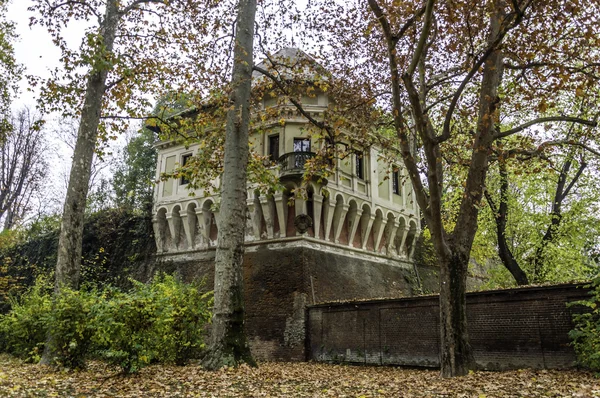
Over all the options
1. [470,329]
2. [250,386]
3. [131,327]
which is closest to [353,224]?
[470,329]

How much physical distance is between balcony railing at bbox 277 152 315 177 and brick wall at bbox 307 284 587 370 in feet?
17.6

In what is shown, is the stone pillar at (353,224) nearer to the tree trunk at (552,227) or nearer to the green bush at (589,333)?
the tree trunk at (552,227)

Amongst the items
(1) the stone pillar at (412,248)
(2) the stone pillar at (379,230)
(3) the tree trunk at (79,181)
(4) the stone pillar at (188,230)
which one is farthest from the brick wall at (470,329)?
(3) the tree trunk at (79,181)

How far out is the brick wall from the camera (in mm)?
11719

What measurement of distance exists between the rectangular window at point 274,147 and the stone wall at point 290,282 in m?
3.79

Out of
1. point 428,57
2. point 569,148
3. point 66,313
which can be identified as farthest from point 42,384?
point 569,148

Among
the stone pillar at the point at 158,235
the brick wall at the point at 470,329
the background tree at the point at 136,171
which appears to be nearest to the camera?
the brick wall at the point at 470,329

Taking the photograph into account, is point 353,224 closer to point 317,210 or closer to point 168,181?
point 317,210

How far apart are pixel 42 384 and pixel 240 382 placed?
130 inches

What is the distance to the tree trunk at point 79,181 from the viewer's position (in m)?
11.7

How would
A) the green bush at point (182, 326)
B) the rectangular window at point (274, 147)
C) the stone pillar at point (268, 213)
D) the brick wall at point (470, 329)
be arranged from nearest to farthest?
the green bush at point (182, 326)
the brick wall at point (470, 329)
the stone pillar at point (268, 213)
the rectangular window at point (274, 147)

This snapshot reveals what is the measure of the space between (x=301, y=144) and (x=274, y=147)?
133 centimetres

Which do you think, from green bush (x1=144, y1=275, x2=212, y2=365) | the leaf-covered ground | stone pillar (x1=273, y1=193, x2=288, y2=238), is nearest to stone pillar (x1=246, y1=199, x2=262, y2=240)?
stone pillar (x1=273, y1=193, x2=288, y2=238)

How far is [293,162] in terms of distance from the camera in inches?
738
